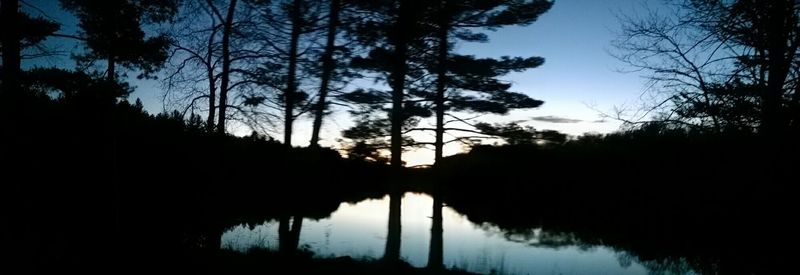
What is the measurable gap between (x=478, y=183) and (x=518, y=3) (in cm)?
1623

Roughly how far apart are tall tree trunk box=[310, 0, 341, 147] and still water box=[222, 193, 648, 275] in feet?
12.6

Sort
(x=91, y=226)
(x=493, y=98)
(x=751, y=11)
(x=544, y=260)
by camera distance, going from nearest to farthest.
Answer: (x=91, y=226), (x=751, y=11), (x=544, y=260), (x=493, y=98)

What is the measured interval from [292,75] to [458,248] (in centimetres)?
782

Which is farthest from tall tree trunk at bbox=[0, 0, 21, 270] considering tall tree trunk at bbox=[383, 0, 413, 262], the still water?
tall tree trunk at bbox=[383, 0, 413, 262]

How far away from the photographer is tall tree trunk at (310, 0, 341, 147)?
12.7 metres

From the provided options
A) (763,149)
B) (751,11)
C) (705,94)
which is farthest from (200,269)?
(763,149)

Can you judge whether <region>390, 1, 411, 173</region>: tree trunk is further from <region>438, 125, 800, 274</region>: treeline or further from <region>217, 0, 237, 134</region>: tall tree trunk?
<region>217, 0, 237, 134</region>: tall tree trunk

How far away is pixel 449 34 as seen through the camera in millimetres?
13039

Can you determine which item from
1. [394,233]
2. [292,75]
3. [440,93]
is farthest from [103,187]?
[440,93]

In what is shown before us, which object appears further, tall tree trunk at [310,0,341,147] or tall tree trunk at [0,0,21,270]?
tall tree trunk at [310,0,341,147]

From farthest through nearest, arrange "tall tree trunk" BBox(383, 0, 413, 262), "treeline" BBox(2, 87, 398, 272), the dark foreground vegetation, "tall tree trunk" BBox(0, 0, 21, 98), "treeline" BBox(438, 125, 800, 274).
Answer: "tall tree trunk" BBox(383, 0, 413, 262) → "treeline" BBox(438, 125, 800, 274) → "tall tree trunk" BBox(0, 0, 21, 98) → the dark foreground vegetation → "treeline" BBox(2, 87, 398, 272)

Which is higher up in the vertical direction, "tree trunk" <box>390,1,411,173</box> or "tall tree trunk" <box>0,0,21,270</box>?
"tree trunk" <box>390,1,411,173</box>

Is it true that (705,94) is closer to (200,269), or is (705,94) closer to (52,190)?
(200,269)

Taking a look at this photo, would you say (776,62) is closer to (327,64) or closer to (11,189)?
(327,64)
